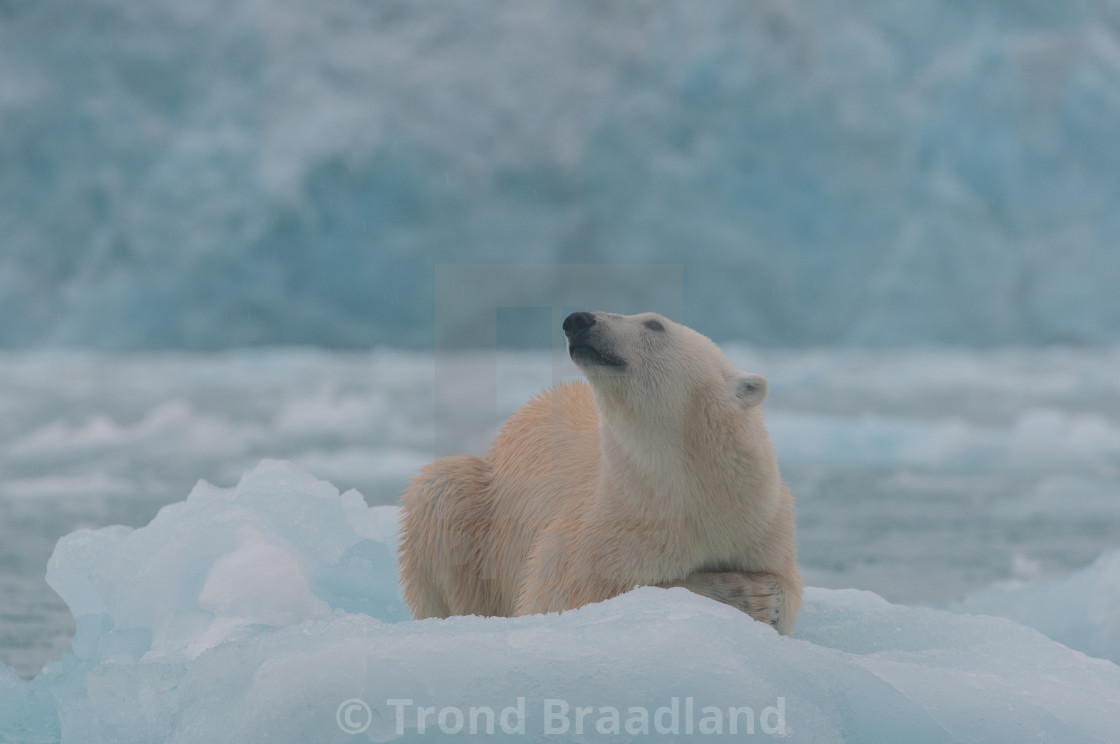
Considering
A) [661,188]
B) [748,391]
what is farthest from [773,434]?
[748,391]

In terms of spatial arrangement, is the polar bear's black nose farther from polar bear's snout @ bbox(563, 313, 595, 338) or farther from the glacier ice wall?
the glacier ice wall

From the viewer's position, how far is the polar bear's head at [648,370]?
2.62 metres

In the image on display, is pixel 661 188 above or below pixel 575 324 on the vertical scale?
above

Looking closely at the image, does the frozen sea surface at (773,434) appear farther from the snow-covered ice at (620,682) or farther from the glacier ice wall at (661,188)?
the snow-covered ice at (620,682)

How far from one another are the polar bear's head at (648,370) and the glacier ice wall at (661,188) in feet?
45.1

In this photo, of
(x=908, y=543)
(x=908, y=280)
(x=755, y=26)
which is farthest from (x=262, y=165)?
(x=908, y=543)

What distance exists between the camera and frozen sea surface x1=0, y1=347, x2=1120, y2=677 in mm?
7488

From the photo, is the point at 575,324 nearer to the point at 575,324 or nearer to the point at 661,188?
the point at 575,324

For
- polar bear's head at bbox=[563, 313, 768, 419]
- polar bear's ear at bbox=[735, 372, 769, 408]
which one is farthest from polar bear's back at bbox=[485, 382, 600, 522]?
polar bear's ear at bbox=[735, 372, 769, 408]

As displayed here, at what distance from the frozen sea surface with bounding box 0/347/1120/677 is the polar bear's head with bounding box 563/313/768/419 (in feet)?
2.92

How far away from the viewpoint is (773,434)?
1144 cm

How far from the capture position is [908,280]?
675 inches

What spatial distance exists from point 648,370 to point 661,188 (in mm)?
15563

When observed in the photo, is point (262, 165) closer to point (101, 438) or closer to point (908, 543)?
point (101, 438)
